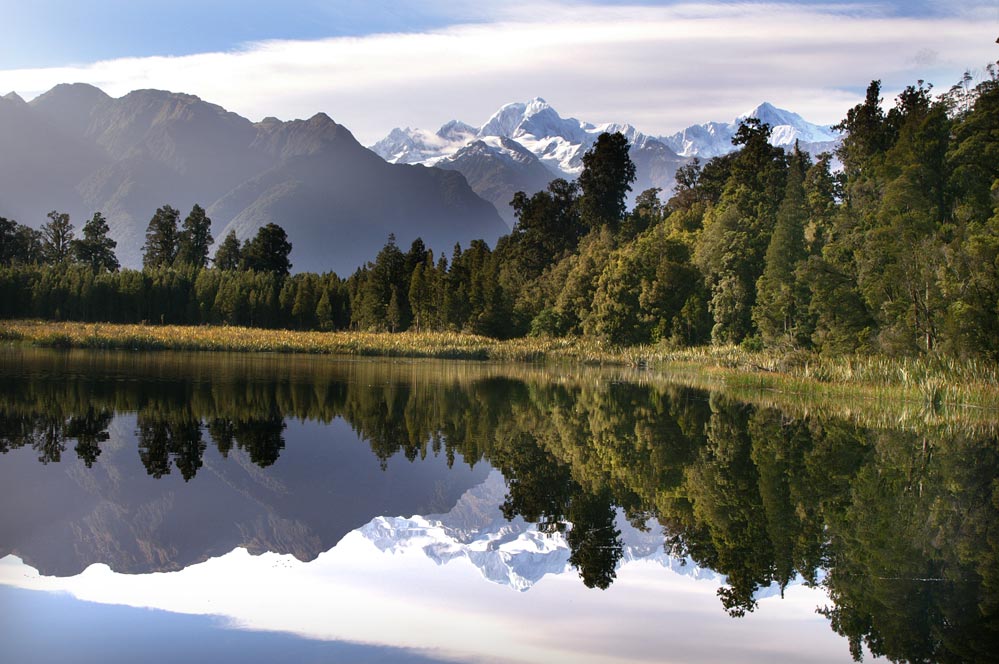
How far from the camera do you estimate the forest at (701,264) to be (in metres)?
46.8

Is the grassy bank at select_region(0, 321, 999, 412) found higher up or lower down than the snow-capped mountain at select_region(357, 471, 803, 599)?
lower down

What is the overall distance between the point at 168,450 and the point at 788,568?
42.9ft

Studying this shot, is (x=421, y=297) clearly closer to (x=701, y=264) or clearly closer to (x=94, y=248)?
(x=701, y=264)

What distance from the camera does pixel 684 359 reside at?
6569 centimetres

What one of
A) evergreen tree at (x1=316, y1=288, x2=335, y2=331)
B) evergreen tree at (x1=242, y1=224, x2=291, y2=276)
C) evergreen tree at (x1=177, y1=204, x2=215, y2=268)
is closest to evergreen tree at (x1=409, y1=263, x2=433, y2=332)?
evergreen tree at (x1=316, y1=288, x2=335, y2=331)

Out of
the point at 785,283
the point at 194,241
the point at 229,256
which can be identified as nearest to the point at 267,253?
the point at 229,256

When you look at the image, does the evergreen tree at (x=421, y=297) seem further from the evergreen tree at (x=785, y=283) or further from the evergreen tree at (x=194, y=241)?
the evergreen tree at (x=785, y=283)

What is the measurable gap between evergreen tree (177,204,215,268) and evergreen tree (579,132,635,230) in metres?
67.0

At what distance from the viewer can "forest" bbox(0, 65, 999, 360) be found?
1844 inches

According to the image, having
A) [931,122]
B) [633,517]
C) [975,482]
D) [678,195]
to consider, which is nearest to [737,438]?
[975,482]

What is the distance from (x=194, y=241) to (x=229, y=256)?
19.1 ft

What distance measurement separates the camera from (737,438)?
2394cm

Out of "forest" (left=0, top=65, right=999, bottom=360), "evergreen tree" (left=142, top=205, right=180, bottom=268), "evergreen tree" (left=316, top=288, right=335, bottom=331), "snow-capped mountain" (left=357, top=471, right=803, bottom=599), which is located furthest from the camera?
"evergreen tree" (left=142, top=205, right=180, bottom=268)

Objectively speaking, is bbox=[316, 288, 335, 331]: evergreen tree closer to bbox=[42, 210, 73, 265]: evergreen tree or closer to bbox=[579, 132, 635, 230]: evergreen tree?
bbox=[579, 132, 635, 230]: evergreen tree
